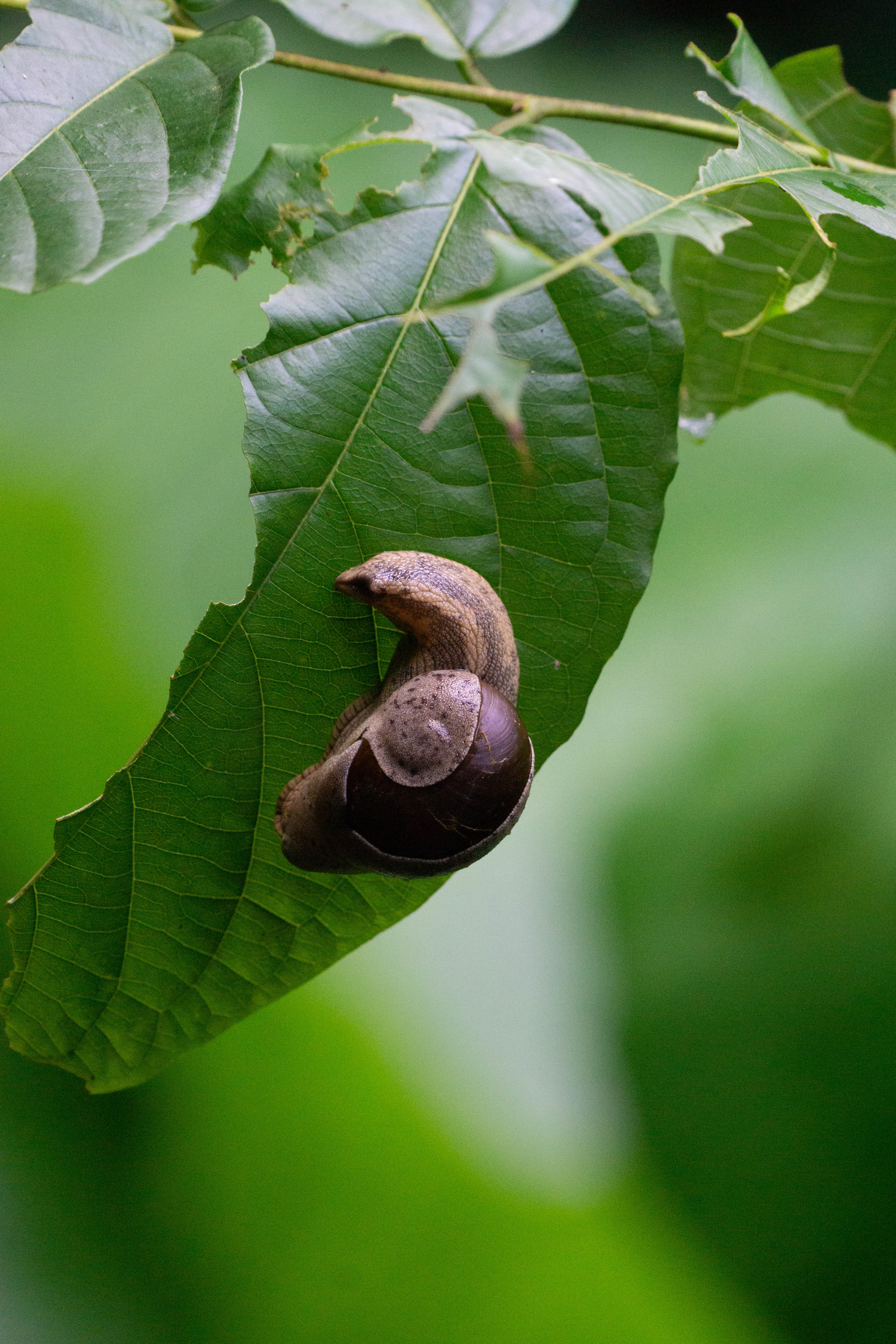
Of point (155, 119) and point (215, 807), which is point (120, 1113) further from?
point (155, 119)

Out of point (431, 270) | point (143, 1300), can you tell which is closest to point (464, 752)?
point (431, 270)

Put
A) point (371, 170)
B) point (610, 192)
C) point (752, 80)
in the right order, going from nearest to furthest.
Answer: point (610, 192), point (752, 80), point (371, 170)

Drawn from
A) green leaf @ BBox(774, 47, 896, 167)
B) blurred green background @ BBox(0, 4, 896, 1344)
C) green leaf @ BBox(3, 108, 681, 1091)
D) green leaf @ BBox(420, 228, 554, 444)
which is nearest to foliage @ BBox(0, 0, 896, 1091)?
green leaf @ BBox(3, 108, 681, 1091)

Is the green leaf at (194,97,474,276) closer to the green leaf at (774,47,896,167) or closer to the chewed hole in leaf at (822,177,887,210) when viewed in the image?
the chewed hole in leaf at (822,177,887,210)

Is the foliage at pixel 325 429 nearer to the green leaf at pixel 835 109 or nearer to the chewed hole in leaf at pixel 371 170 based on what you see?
the green leaf at pixel 835 109

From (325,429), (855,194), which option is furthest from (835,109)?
(325,429)

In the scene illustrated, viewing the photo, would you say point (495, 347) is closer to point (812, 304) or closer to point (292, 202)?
point (292, 202)
